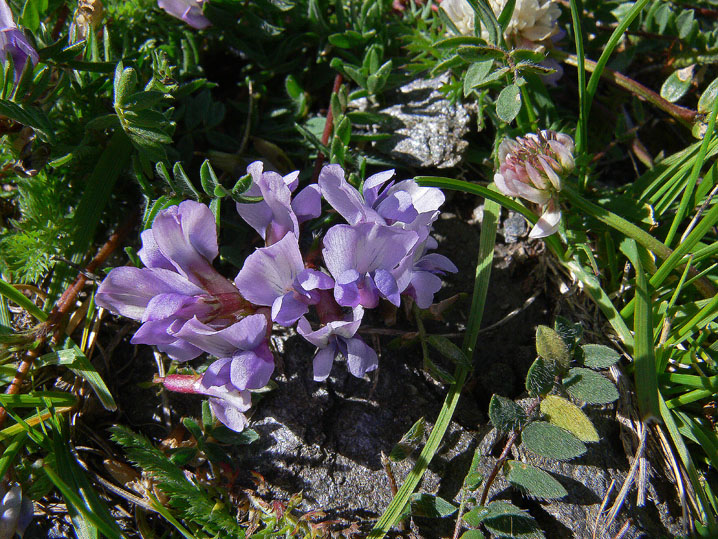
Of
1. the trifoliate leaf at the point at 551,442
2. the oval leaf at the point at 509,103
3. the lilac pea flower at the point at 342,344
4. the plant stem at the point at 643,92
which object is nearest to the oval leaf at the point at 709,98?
the plant stem at the point at 643,92

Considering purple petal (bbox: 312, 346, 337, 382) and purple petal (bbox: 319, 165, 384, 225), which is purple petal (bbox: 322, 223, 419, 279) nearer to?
purple petal (bbox: 319, 165, 384, 225)

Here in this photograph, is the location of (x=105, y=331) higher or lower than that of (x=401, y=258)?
lower

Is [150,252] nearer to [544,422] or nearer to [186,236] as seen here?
[186,236]

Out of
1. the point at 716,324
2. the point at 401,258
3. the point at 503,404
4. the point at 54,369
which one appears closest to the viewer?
the point at 401,258

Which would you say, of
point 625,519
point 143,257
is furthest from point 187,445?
point 625,519

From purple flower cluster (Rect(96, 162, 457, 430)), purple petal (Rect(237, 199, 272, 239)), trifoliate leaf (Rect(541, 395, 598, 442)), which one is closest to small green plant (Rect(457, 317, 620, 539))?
trifoliate leaf (Rect(541, 395, 598, 442))

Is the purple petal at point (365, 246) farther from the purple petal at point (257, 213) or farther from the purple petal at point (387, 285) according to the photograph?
the purple petal at point (257, 213)

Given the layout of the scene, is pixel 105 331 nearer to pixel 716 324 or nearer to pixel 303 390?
pixel 303 390
